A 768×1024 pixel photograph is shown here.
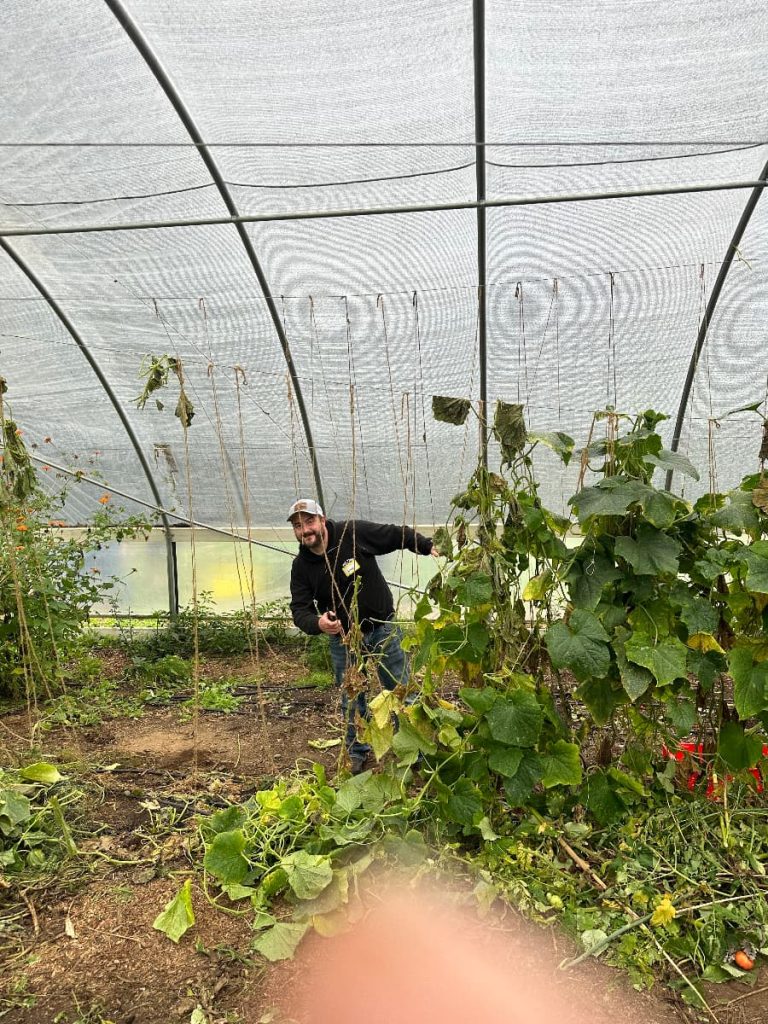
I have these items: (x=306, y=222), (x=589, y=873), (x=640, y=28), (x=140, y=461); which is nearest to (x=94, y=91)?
(x=306, y=222)

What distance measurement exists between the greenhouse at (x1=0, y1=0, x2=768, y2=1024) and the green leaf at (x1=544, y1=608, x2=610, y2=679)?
10 mm

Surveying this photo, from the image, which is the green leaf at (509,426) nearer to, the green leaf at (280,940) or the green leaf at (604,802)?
the green leaf at (604,802)

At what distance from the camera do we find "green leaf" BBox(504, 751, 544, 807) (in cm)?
254

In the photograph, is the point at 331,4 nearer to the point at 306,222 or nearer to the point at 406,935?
the point at 306,222

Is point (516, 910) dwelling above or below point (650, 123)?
below

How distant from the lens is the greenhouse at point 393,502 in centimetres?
235

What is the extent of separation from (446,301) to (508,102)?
1.39 meters

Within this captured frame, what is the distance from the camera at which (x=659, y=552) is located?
2467 millimetres

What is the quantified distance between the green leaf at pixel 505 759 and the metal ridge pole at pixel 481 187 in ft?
3.47

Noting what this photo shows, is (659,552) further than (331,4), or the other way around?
(331,4)

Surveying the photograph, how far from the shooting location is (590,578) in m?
2.61

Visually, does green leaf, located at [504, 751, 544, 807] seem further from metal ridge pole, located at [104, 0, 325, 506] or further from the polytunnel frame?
metal ridge pole, located at [104, 0, 325, 506]

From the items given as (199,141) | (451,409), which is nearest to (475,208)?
(199,141)

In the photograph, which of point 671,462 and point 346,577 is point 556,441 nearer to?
point 671,462
